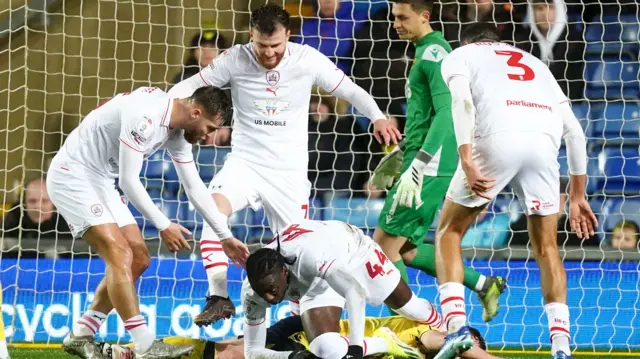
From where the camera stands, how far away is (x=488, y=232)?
8391 millimetres

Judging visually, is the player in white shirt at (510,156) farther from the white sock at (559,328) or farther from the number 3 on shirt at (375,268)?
the number 3 on shirt at (375,268)

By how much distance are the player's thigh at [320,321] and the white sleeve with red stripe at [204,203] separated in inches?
23.1

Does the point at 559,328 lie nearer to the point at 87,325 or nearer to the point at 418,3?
the point at 418,3

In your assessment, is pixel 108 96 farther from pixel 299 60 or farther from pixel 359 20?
pixel 299 60

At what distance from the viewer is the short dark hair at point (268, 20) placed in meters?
6.00

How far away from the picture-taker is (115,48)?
9.47 m

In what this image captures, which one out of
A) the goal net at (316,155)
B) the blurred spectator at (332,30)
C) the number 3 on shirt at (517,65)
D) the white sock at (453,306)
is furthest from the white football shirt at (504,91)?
the blurred spectator at (332,30)

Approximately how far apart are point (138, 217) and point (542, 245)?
4001 millimetres

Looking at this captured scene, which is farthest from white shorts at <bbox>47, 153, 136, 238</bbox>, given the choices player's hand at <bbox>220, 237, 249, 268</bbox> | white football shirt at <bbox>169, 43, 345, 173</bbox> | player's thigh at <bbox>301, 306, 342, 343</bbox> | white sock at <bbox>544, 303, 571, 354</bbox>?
white sock at <bbox>544, 303, 571, 354</bbox>

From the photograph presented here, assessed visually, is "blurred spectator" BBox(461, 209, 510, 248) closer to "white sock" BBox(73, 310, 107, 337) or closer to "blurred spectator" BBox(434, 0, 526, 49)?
"blurred spectator" BBox(434, 0, 526, 49)

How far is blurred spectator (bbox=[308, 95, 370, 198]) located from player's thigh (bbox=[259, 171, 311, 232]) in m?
2.37

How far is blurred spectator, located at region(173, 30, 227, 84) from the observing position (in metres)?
8.90

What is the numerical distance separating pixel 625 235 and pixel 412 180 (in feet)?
10.3

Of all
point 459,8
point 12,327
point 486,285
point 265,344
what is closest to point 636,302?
point 486,285
